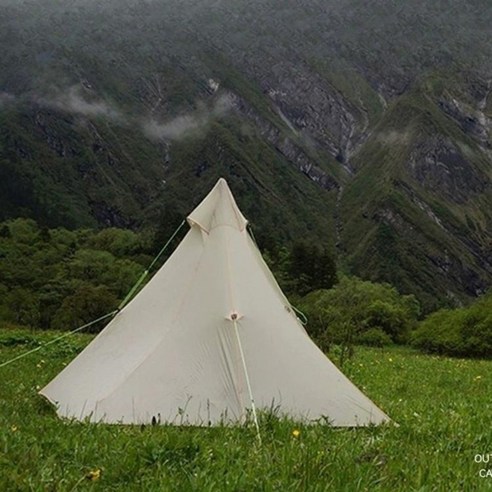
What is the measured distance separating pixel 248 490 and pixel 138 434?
89.5 inches

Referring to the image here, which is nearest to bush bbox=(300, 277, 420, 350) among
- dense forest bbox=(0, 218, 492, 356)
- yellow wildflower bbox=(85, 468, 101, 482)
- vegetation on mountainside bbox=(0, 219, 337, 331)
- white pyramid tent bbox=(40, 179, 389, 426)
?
dense forest bbox=(0, 218, 492, 356)

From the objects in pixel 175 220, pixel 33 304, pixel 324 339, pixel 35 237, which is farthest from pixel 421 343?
pixel 35 237

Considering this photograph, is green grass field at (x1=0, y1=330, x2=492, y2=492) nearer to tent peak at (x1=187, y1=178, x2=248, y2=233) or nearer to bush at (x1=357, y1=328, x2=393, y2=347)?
tent peak at (x1=187, y1=178, x2=248, y2=233)

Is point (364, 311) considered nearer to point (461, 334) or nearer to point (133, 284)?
point (461, 334)

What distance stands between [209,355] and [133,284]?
83726 millimetres

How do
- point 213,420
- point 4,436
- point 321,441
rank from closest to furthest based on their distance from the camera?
point 4,436 < point 321,441 < point 213,420

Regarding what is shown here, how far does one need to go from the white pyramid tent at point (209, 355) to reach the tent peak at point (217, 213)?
0.7 inches

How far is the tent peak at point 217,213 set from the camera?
35.4 feet

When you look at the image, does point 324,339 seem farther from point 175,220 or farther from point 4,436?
point 175,220

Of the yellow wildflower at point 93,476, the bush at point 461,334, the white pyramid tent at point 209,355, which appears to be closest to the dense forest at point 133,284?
the bush at point 461,334

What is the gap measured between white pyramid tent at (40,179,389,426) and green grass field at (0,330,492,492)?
755mm

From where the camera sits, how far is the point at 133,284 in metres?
91.4

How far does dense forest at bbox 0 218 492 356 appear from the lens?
5953 cm

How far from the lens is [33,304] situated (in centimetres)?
8838
